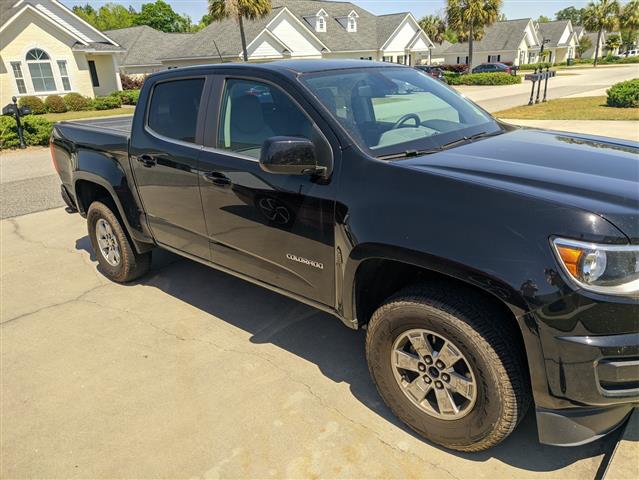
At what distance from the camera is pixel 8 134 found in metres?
13.7

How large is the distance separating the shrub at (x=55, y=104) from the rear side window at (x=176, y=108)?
25.6 m

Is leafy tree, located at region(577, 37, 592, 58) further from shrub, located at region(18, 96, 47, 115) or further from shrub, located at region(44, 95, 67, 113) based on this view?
shrub, located at region(18, 96, 47, 115)

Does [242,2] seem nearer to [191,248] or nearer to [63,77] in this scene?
[63,77]

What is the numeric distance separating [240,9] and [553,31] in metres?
64.0

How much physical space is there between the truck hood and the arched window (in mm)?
29452

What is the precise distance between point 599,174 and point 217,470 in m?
2.44

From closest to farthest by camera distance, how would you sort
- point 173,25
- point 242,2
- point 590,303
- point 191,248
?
point 590,303
point 191,248
point 242,2
point 173,25

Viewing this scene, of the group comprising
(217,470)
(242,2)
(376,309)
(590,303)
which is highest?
(242,2)

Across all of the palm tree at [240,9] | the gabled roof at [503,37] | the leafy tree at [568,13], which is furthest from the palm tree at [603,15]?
the leafy tree at [568,13]

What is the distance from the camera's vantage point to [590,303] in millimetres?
1922

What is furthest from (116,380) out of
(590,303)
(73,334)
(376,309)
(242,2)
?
(242,2)

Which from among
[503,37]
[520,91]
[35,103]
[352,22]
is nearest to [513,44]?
[503,37]

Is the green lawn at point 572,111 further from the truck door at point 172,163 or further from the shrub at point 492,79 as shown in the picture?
the shrub at point 492,79

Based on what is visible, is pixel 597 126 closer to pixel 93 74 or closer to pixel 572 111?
pixel 572 111
